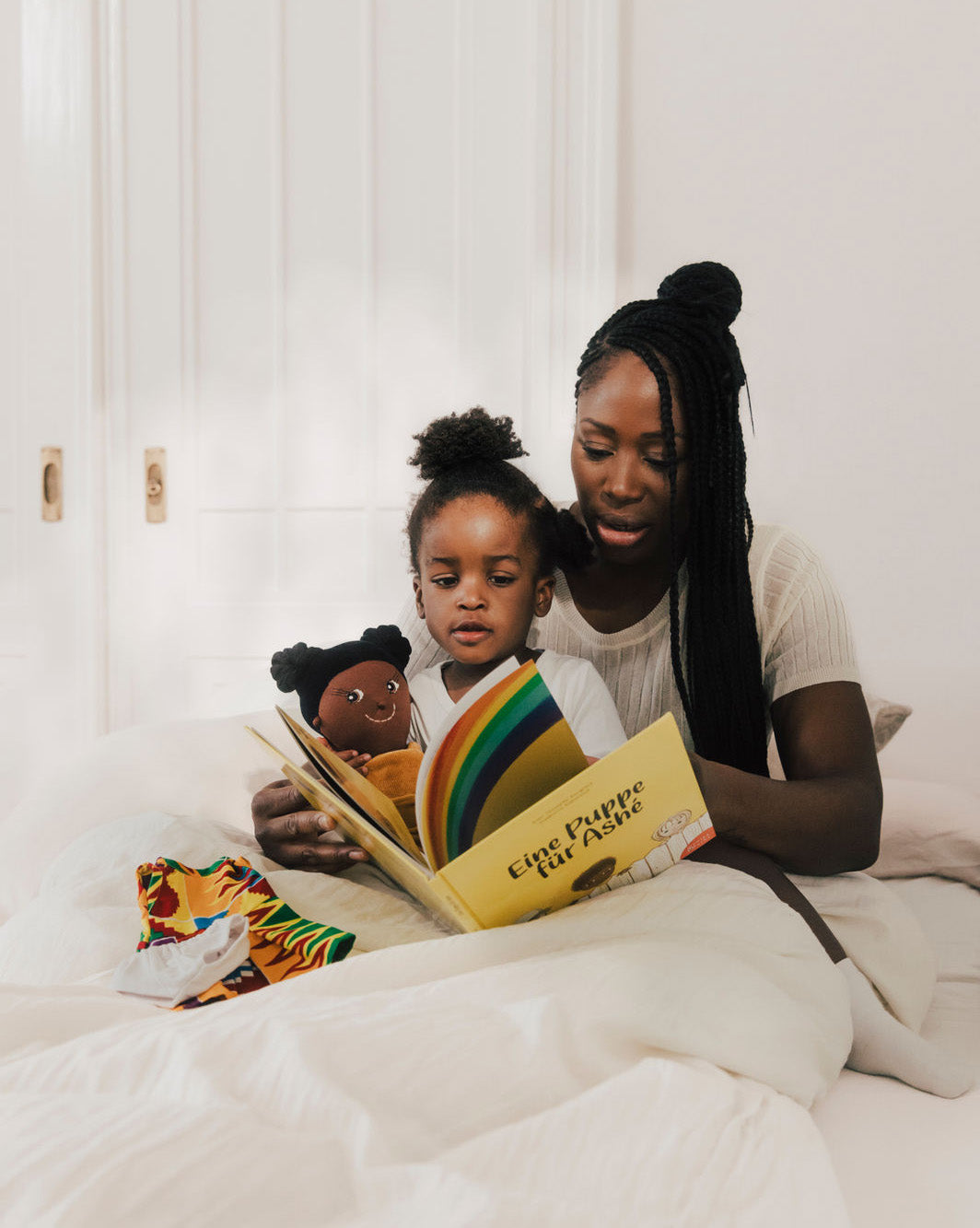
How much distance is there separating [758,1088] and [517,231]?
170 cm

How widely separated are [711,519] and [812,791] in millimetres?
299

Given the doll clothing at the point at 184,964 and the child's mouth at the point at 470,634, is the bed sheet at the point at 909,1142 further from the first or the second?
the child's mouth at the point at 470,634

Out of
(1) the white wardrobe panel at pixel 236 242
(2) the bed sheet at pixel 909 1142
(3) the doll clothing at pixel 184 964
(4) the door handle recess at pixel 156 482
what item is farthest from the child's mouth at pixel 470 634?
(4) the door handle recess at pixel 156 482

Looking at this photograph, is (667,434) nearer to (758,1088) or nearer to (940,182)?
(758,1088)

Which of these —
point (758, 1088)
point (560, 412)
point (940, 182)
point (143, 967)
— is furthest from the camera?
point (560, 412)

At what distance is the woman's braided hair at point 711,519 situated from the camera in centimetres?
100

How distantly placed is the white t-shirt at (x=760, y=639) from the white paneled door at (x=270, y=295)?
31.5 inches

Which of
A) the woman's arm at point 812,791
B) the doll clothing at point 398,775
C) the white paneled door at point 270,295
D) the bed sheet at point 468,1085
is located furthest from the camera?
the white paneled door at point 270,295

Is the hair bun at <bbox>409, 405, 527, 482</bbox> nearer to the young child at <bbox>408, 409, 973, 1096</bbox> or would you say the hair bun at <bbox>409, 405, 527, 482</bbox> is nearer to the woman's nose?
the young child at <bbox>408, 409, 973, 1096</bbox>

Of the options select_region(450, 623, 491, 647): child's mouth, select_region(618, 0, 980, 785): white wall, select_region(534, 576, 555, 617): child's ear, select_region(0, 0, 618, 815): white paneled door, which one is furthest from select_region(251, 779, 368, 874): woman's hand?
select_region(618, 0, 980, 785): white wall

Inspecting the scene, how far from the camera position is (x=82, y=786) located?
1.12 meters

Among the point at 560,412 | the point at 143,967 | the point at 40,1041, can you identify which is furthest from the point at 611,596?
the point at 560,412

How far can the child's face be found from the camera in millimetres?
1030

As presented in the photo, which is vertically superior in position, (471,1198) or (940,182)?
(940,182)
